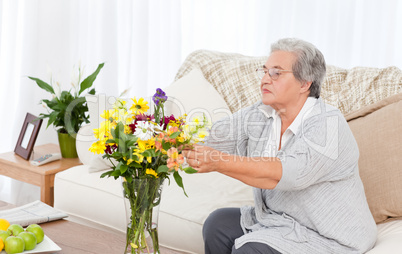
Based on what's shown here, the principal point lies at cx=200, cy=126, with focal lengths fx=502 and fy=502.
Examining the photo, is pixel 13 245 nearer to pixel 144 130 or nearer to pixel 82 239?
pixel 82 239

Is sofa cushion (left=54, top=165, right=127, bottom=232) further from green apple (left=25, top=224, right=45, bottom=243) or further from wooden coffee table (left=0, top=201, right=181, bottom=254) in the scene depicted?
green apple (left=25, top=224, right=45, bottom=243)

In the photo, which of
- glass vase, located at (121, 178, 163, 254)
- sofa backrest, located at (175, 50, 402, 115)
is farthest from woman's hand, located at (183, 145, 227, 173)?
sofa backrest, located at (175, 50, 402, 115)

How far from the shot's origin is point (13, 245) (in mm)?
1544

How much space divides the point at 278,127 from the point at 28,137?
5.41 feet

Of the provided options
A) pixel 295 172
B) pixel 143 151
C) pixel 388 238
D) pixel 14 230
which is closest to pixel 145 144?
pixel 143 151

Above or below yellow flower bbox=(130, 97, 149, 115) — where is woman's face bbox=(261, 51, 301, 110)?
above

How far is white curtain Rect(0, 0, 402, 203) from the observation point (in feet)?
10.8

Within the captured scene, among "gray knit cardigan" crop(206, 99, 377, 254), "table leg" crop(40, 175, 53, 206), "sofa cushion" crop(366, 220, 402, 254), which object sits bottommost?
"table leg" crop(40, 175, 53, 206)

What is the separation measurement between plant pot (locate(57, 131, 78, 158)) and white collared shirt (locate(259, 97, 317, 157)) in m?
1.39

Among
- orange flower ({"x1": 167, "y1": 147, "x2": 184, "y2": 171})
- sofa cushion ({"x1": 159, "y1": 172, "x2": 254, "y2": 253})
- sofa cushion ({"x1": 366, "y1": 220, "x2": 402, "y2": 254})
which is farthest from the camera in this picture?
sofa cushion ({"x1": 159, "y1": 172, "x2": 254, "y2": 253})

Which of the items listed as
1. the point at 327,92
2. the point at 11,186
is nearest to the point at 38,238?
the point at 327,92

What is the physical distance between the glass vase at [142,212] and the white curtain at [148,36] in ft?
7.37

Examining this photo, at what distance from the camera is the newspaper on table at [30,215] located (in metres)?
1.87

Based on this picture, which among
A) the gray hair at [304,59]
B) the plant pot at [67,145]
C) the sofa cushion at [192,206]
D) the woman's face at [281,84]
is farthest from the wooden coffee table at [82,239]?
the plant pot at [67,145]
